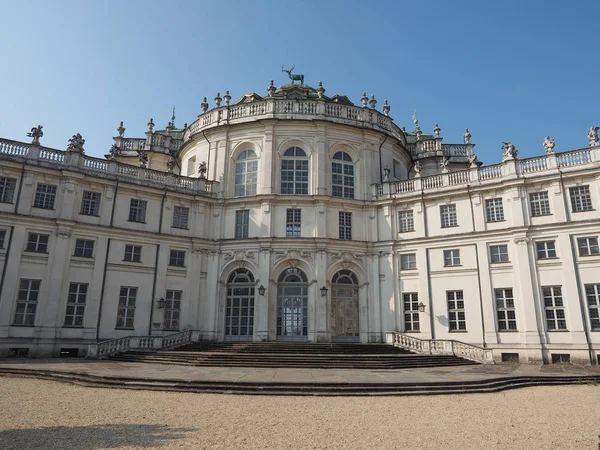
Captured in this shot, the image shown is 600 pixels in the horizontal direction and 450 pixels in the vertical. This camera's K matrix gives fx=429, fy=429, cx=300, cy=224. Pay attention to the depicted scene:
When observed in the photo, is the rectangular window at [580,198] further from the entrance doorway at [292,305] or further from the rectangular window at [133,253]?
the rectangular window at [133,253]

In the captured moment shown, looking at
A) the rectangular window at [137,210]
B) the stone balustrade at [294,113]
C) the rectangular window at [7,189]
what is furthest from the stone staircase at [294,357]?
the stone balustrade at [294,113]

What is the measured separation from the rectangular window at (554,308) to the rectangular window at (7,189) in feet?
97.6

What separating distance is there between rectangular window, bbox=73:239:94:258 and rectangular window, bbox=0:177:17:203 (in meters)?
4.08

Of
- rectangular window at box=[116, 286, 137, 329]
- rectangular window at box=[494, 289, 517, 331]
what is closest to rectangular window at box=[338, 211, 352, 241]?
rectangular window at box=[494, 289, 517, 331]

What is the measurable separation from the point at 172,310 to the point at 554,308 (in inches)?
867

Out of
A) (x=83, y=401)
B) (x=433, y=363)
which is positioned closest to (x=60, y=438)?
(x=83, y=401)

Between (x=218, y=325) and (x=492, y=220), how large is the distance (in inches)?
711

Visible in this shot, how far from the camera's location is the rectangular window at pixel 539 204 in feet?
80.4

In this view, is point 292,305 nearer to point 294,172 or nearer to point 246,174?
point 294,172

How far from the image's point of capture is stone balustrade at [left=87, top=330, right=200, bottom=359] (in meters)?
22.2

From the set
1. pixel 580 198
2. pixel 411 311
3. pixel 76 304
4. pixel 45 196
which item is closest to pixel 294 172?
pixel 411 311

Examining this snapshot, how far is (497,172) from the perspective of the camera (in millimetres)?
26406

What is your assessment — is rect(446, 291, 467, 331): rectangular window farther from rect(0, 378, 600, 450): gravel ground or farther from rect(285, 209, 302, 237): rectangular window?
rect(0, 378, 600, 450): gravel ground

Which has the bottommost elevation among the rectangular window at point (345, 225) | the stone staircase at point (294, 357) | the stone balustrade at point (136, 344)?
the stone staircase at point (294, 357)
